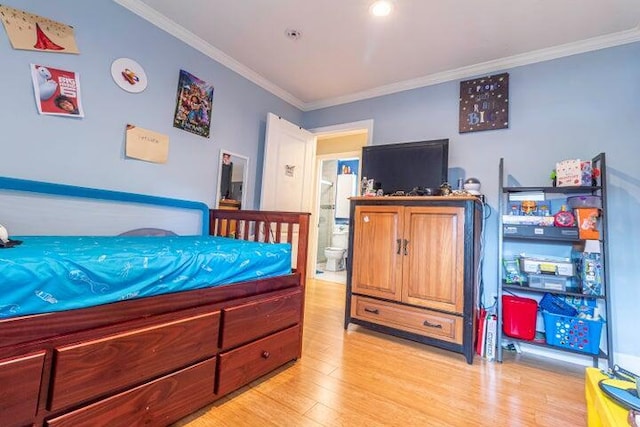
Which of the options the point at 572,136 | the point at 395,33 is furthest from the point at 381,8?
the point at 572,136

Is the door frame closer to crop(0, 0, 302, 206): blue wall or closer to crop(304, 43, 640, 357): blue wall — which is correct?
crop(304, 43, 640, 357): blue wall

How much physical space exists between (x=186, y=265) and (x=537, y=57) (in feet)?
9.86

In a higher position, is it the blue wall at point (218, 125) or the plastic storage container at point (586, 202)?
the blue wall at point (218, 125)

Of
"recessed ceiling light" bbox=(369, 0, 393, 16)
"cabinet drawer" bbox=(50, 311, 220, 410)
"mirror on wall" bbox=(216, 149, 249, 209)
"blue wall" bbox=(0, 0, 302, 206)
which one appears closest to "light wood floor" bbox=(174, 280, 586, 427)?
"cabinet drawer" bbox=(50, 311, 220, 410)

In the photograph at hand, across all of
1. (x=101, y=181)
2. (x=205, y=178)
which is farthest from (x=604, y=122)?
(x=101, y=181)

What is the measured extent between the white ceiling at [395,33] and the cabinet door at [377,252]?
1357 millimetres

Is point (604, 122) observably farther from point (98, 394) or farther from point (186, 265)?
point (98, 394)

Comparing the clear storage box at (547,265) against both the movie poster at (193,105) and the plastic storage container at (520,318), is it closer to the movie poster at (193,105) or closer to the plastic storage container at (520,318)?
the plastic storage container at (520,318)

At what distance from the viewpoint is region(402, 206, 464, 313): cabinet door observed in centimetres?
193

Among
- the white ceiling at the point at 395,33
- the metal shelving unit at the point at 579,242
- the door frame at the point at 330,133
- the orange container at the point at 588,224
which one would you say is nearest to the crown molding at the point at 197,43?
the white ceiling at the point at 395,33

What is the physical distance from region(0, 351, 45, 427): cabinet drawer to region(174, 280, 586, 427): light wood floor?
1.75 feet

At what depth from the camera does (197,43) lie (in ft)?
7.75

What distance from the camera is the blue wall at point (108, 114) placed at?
1576mm

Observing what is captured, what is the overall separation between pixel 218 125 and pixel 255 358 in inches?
80.3
